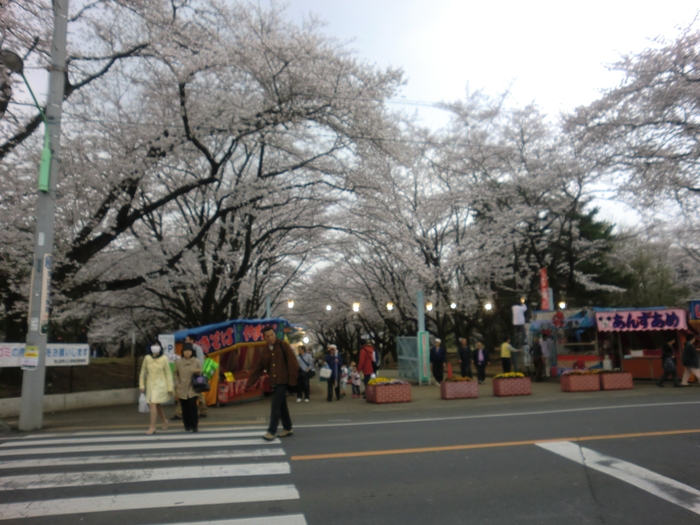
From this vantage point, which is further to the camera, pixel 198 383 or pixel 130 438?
pixel 198 383

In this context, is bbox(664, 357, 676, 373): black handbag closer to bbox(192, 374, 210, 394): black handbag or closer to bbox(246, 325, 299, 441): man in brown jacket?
bbox(246, 325, 299, 441): man in brown jacket

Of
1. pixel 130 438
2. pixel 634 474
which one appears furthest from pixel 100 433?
pixel 634 474

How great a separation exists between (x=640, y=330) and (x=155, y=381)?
1721cm

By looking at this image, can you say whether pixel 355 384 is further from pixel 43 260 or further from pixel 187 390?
pixel 43 260

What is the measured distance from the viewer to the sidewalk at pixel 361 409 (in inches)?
464

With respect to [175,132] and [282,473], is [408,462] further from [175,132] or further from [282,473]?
A: [175,132]

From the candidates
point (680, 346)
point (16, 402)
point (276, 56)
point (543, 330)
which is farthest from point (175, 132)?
point (680, 346)

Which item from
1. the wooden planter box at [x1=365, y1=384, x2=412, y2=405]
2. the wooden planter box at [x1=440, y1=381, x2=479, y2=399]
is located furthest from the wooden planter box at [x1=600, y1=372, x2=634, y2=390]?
the wooden planter box at [x1=365, y1=384, x2=412, y2=405]

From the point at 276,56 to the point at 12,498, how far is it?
11.7 meters

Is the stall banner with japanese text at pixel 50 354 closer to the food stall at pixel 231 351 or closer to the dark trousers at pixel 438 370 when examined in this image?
the food stall at pixel 231 351

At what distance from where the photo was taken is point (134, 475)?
6637 mm

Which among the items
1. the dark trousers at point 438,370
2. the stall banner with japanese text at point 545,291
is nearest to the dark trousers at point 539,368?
the stall banner with japanese text at point 545,291

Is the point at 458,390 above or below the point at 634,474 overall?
above

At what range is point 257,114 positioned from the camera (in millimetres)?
15445
